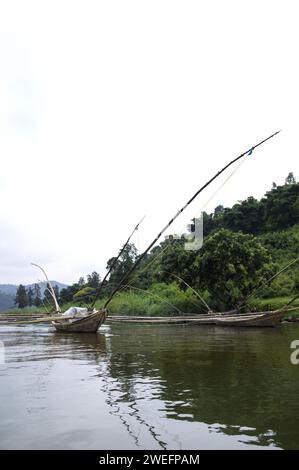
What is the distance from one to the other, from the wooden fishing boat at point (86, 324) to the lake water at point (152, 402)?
1139 centimetres

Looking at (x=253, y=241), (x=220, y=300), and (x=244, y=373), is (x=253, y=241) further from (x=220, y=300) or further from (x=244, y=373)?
(x=244, y=373)

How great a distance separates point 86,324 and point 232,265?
12610 millimetres

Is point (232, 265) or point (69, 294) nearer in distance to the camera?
point (232, 265)

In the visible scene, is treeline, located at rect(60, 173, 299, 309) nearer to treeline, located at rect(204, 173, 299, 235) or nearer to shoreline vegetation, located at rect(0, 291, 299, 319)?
shoreline vegetation, located at rect(0, 291, 299, 319)

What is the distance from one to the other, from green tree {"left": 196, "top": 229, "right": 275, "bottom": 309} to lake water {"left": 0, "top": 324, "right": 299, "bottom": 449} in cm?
2058

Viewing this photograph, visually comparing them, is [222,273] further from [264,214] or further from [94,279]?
[94,279]

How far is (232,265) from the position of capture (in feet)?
112

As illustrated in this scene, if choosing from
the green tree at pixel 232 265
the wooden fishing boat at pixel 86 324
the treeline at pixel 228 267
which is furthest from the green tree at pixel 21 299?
the wooden fishing boat at pixel 86 324

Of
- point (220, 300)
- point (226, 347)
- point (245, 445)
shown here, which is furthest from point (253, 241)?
point (245, 445)

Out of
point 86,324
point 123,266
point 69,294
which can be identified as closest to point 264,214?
point 123,266

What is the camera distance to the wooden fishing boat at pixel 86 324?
1014 inches

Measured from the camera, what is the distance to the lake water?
6066 mm

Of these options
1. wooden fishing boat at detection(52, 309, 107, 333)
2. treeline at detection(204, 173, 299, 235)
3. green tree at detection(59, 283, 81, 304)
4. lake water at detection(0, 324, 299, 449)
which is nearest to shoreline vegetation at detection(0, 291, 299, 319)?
wooden fishing boat at detection(52, 309, 107, 333)
